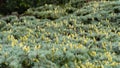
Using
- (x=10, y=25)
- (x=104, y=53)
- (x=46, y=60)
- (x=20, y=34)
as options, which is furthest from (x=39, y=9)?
(x=46, y=60)

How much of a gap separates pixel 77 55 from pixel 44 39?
50.9 inches

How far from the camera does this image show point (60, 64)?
6.04 meters

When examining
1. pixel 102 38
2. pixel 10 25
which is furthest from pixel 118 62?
pixel 10 25

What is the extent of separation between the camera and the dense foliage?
580 centimetres

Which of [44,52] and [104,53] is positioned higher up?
[44,52]

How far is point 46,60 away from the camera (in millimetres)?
5723

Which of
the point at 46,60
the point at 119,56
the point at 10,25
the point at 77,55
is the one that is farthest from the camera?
the point at 10,25

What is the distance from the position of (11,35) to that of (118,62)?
2546 mm

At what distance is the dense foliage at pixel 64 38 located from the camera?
5803mm

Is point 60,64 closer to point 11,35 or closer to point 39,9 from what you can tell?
point 11,35

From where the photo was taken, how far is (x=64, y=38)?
733 cm

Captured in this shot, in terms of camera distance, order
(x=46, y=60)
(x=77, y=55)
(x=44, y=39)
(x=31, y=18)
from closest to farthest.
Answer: (x=46, y=60) < (x=77, y=55) < (x=44, y=39) < (x=31, y=18)

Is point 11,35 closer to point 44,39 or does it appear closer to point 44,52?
point 44,39

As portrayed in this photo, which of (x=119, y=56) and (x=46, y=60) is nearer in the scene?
(x=46, y=60)
